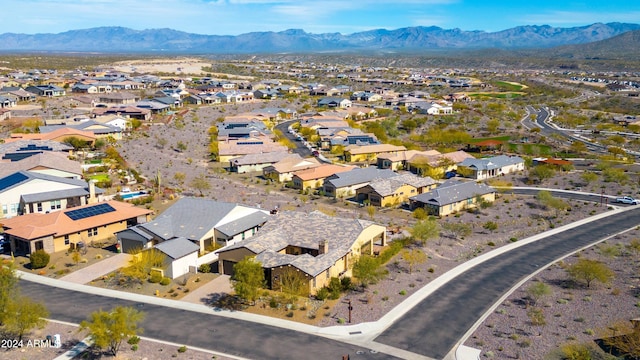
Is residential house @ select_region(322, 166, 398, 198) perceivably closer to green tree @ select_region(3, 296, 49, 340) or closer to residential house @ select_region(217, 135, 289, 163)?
residential house @ select_region(217, 135, 289, 163)

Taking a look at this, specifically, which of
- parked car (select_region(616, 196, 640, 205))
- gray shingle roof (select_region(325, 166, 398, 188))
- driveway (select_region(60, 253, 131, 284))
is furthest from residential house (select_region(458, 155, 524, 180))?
driveway (select_region(60, 253, 131, 284))

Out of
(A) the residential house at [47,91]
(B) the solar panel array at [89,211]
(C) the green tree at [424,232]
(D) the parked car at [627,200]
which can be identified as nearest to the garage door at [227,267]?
(B) the solar panel array at [89,211]

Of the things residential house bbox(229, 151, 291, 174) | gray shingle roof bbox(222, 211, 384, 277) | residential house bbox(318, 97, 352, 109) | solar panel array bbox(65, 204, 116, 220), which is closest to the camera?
gray shingle roof bbox(222, 211, 384, 277)

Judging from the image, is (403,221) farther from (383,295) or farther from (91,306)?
(91,306)

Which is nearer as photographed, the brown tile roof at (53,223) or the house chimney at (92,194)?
the brown tile roof at (53,223)

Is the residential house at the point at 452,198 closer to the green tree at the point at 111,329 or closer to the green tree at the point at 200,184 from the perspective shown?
the green tree at the point at 200,184

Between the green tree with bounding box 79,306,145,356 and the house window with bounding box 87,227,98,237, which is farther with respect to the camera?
the house window with bounding box 87,227,98,237
